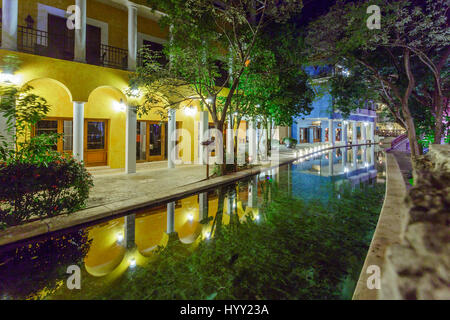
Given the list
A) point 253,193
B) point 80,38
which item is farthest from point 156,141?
point 253,193

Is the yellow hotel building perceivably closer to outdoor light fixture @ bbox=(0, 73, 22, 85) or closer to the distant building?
outdoor light fixture @ bbox=(0, 73, 22, 85)

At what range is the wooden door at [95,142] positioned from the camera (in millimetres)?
12359

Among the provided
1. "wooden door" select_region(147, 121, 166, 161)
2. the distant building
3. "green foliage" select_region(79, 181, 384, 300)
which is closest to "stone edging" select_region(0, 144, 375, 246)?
"green foliage" select_region(79, 181, 384, 300)

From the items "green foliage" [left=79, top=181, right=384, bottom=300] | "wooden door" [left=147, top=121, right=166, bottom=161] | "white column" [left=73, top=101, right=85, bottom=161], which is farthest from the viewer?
"wooden door" [left=147, top=121, right=166, bottom=161]

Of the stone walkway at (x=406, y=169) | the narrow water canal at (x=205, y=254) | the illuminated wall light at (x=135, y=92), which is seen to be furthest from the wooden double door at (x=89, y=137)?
the stone walkway at (x=406, y=169)

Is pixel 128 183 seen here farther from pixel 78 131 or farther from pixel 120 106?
pixel 120 106

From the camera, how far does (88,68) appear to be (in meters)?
10.3

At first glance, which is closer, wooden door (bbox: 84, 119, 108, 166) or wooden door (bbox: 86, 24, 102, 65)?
wooden door (bbox: 86, 24, 102, 65)

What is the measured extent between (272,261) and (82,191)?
15.4 feet

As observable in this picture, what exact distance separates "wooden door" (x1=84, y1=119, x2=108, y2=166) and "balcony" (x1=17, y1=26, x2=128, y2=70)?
10.1 ft

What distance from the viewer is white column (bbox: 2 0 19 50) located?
8.53 meters
